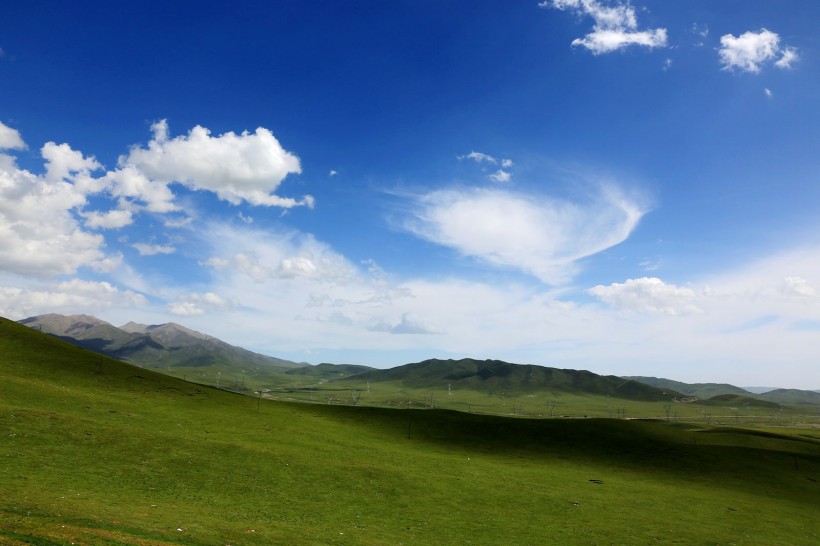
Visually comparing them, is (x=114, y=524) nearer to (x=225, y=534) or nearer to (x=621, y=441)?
(x=225, y=534)

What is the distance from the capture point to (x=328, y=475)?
54.2 m

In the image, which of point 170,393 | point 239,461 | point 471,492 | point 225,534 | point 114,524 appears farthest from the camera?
point 170,393

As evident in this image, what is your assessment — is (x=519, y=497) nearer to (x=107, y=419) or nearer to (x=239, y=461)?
(x=239, y=461)

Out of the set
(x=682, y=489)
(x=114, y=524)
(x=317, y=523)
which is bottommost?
(x=682, y=489)

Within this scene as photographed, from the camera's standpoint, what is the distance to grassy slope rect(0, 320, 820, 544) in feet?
116

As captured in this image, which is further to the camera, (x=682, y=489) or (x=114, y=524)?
(x=682, y=489)

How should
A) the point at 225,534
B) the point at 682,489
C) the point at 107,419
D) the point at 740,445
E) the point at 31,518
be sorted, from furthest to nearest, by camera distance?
the point at 740,445 < the point at 682,489 < the point at 107,419 < the point at 225,534 < the point at 31,518

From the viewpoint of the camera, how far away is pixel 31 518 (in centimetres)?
2581

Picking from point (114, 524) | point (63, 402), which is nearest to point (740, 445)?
point (114, 524)

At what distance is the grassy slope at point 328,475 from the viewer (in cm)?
3541

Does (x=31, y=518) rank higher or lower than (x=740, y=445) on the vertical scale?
higher

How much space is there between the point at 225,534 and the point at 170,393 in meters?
68.7

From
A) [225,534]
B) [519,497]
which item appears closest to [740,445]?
[519,497]

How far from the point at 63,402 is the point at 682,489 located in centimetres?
9658
